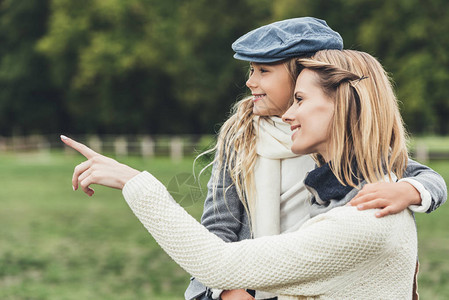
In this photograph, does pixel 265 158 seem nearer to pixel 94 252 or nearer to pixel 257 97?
pixel 257 97

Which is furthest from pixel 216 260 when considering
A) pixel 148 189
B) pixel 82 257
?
pixel 82 257

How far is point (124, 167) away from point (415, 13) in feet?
96.8

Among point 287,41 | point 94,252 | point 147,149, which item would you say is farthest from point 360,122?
point 147,149

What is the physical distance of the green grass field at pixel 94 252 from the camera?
23.8ft

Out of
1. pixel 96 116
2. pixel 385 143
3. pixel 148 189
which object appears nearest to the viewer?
pixel 148 189

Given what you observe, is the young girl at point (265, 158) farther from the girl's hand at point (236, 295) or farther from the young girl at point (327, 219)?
the young girl at point (327, 219)

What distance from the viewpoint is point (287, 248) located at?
1653 mm

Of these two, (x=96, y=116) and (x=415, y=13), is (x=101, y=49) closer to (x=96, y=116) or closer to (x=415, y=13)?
(x=96, y=116)

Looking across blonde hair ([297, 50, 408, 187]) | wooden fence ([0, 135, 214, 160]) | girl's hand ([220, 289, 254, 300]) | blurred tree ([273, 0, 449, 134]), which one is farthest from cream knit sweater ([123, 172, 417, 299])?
blurred tree ([273, 0, 449, 134])

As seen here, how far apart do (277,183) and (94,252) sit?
7608 millimetres

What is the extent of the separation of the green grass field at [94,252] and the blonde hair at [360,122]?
1.72 feet

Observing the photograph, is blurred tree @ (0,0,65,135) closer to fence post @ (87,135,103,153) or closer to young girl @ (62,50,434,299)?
fence post @ (87,135,103,153)

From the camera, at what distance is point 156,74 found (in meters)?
36.0

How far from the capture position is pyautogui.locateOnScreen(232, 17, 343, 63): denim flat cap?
2.11 m
